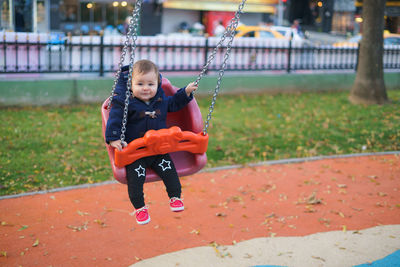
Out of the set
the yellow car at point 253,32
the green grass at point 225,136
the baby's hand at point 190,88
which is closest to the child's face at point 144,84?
the baby's hand at point 190,88

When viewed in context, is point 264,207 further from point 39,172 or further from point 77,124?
point 77,124

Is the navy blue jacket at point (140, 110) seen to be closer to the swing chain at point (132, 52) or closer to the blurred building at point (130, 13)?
the swing chain at point (132, 52)

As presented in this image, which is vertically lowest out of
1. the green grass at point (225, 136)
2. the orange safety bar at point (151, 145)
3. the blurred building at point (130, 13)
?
the green grass at point (225, 136)

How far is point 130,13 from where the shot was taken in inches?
1115

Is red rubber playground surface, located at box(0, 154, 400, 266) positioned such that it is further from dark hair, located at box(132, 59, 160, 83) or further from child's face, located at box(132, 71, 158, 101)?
dark hair, located at box(132, 59, 160, 83)

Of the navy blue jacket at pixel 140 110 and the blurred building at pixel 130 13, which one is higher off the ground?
the blurred building at pixel 130 13

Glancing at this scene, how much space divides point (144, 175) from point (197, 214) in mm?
1875

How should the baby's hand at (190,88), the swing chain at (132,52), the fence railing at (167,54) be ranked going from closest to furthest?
1. the swing chain at (132,52)
2. the baby's hand at (190,88)
3. the fence railing at (167,54)

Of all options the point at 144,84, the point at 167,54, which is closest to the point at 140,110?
the point at 144,84

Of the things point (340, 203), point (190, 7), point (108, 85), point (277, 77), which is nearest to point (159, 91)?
point (340, 203)

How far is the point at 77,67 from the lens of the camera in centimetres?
1111

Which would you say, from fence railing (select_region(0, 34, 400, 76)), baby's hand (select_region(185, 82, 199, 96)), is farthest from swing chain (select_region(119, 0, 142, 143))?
fence railing (select_region(0, 34, 400, 76))

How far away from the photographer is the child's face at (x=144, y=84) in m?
3.64

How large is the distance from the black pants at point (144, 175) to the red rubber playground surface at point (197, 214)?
0.93 meters
